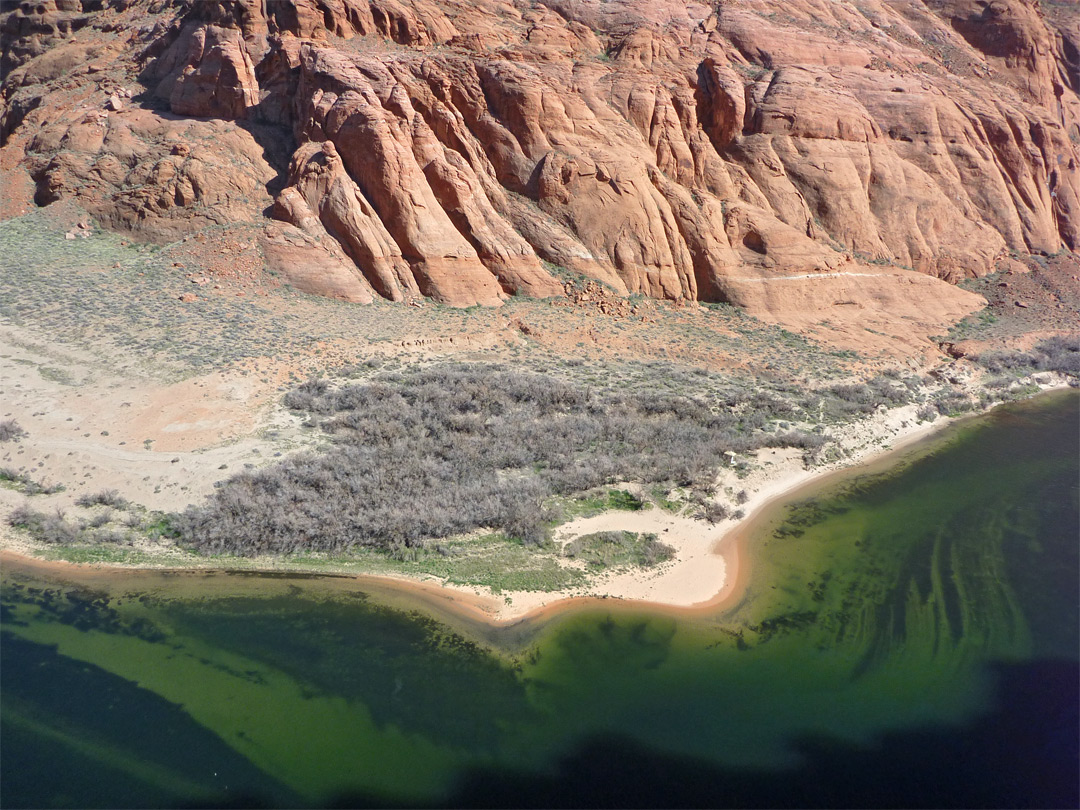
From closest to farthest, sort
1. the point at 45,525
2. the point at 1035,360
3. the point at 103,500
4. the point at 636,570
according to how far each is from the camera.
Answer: the point at 636,570
the point at 45,525
the point at 103,500
the point at 1035,360

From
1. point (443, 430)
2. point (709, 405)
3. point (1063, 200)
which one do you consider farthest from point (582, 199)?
point (1063, 200)

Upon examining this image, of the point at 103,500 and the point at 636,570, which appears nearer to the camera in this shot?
the point at 636,570

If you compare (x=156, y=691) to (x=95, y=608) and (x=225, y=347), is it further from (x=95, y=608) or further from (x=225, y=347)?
(x=225, y=347)

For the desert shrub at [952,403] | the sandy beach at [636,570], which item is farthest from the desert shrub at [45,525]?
the desert shrub at [952,403]

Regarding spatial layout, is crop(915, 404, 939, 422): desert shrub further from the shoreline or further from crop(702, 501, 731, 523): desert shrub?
crop(702, 501, 731, 523): desert shrub

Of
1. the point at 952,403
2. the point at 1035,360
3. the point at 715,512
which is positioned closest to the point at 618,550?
the point at 715,512

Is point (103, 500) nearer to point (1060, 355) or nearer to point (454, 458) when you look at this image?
point (454, 458)

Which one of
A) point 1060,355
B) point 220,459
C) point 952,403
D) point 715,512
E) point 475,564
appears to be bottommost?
point 952,403

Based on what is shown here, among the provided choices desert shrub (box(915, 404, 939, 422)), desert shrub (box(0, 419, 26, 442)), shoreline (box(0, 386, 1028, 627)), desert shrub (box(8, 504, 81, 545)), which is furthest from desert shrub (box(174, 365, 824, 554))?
desert shrub (box(0, 419, 26, 442))
